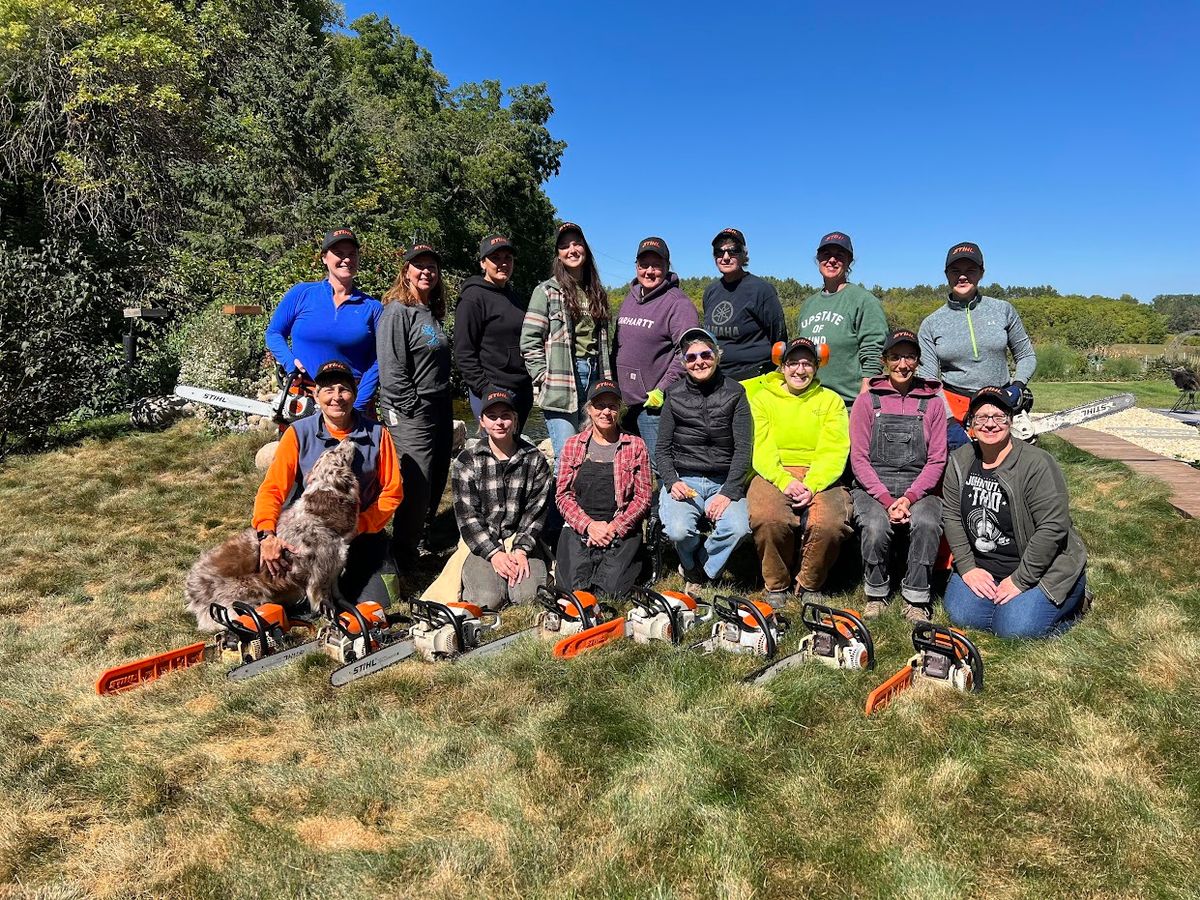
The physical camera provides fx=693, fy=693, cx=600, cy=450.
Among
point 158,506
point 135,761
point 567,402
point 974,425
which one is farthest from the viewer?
point 158,506

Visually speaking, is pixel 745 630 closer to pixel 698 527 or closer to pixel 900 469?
pixel 698 527

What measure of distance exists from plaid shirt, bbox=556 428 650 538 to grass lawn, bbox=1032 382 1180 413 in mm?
10717

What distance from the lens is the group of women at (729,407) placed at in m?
3.75

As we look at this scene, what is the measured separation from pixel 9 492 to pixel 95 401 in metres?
2.62

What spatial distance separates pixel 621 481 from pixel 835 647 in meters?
1.56

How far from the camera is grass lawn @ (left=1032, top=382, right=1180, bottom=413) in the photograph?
513 inches

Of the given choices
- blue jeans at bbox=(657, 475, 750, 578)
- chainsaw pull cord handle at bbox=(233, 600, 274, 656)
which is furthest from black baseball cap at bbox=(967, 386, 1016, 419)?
chainsaw pull cord handle at bbox=(233, 600, 274, 656)

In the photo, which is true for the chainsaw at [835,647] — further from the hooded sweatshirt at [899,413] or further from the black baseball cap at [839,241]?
the black baseball cap at [839,241]

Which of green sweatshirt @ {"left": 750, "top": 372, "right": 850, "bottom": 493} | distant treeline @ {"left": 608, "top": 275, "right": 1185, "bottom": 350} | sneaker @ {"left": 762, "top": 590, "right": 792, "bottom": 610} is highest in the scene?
distant treeline @ {"left": 608, "top": 275, "right": 1185, "bottom": 350}

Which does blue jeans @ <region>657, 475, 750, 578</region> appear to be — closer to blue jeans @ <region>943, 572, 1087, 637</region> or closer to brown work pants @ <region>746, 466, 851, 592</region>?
brown work pants @ <region>746, 466, 851, 592</region>

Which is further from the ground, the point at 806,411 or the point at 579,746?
the point at 806,411

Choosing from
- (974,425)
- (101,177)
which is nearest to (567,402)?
(974,425)

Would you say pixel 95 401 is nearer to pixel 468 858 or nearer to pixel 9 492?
pixel 9 492

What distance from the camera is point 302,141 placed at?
13062 mm
